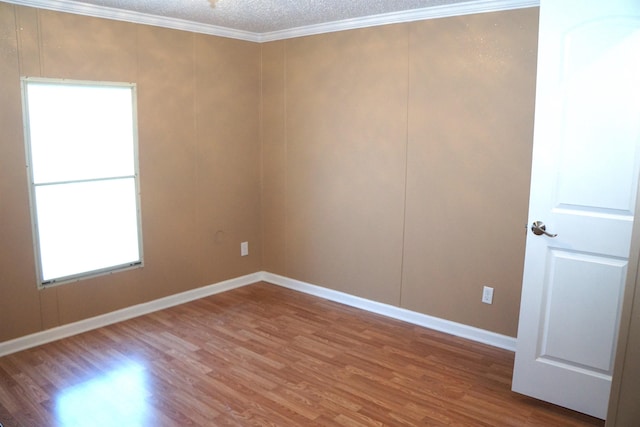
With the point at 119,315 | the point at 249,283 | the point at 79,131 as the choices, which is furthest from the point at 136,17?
the point at 249,283

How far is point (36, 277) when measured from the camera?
3324 millimetres

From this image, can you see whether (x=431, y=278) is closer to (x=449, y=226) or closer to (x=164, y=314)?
(x=449, y=226)

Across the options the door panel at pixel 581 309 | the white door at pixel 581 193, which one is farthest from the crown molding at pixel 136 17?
the door panel at pixel 581 309

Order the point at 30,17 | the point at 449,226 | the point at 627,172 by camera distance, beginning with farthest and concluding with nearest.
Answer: the point at 449,226 < the point at 30,17 < the point at 627,172

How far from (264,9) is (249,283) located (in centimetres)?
243

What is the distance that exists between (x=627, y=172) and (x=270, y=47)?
3079mm

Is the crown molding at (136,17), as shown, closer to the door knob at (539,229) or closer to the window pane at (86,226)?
the window pane at (86,226)

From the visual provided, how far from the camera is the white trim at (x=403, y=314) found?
346 cm

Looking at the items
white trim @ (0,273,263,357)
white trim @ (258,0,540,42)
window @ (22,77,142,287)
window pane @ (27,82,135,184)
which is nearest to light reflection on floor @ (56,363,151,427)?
white trim @ (0,273,263,357)

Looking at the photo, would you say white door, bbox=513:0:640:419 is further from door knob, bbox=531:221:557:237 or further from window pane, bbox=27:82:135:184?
window pane, bbox=27:82:135:184

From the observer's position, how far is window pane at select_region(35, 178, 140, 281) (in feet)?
11.0

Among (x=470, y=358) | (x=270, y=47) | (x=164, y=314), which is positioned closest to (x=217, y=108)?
(x=270, y=47)

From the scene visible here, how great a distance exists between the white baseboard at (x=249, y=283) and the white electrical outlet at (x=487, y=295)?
0.22m

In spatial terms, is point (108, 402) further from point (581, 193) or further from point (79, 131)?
point (581, 193)
